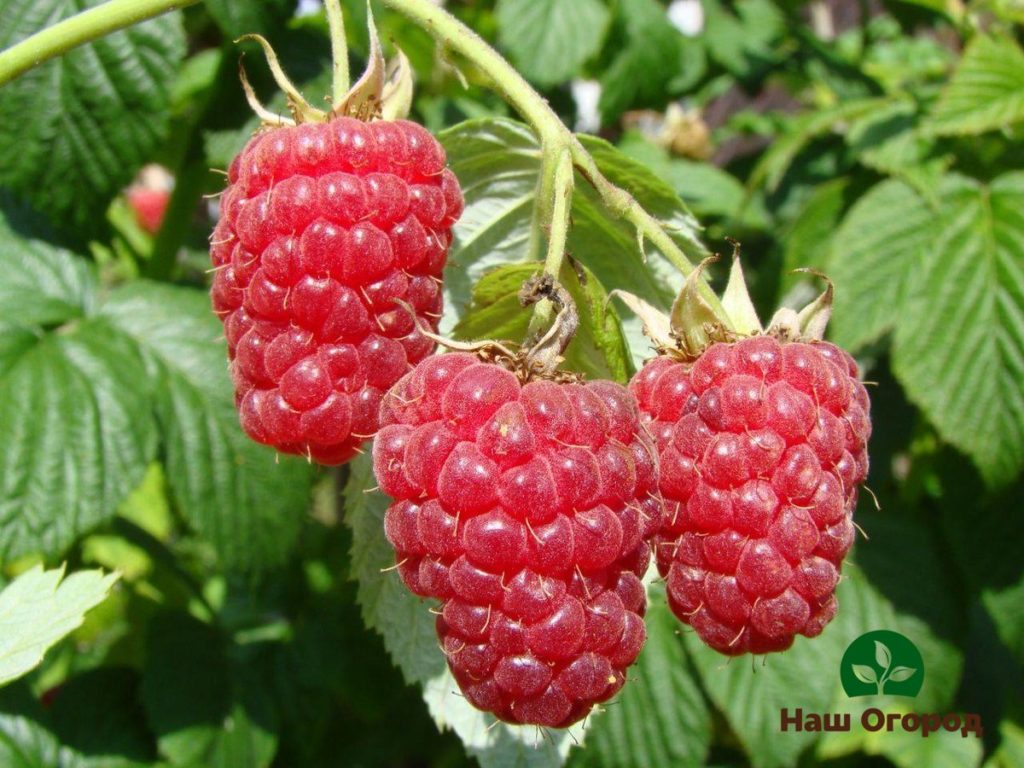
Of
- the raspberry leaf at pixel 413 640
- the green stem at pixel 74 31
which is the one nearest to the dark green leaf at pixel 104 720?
the raspberry leaf at pixel 413 640

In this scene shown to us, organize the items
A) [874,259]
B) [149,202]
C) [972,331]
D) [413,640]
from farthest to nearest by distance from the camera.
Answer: [149,202]
[874,259]
[972,331]
[413,640]

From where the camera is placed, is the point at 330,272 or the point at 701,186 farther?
the point at 701,186

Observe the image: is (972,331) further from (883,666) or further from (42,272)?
(42,272)

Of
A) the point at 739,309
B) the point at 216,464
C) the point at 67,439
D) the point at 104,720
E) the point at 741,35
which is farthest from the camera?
the point at 741,35

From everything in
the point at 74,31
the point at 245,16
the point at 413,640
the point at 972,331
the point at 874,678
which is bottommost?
the point at 874,678

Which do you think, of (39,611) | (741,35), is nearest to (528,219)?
(39,611)

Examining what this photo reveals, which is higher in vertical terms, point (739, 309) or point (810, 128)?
point (739, 309)

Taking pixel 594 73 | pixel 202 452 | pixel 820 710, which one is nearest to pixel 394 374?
pixel 202 452

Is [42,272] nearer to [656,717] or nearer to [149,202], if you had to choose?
[656,717]
